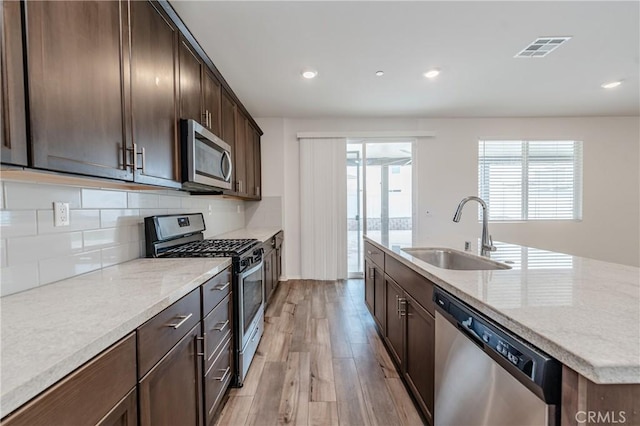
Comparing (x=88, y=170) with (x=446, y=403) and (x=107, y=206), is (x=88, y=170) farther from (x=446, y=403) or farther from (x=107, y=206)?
(x=446, y=403)

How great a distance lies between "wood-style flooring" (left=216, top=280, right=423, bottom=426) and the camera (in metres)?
1.59

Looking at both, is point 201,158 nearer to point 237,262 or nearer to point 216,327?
point 237,262

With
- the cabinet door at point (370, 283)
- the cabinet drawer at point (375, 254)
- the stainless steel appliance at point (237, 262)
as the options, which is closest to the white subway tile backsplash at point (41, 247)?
the stainless steel appliance at point (237, 262)

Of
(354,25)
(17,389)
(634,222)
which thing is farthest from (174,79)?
(634,222)

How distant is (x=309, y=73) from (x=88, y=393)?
2976 mm

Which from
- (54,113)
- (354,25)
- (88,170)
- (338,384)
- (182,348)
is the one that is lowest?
(338,384)

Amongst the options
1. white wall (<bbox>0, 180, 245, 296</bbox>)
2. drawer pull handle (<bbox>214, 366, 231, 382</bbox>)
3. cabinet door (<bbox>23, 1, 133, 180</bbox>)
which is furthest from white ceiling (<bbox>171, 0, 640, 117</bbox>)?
drawer pull handle (<bbox>214, 366, 231, 382</bbox>)

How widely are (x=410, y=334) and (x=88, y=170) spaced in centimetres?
177

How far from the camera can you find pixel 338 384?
1868 millimetres

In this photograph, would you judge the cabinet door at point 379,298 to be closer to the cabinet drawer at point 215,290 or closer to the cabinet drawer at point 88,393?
the cabinet drawer at point 215,290

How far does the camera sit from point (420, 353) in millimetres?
1496

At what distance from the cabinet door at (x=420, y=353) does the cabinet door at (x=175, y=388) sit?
1.10m

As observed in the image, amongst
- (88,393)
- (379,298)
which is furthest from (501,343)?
(379,298)

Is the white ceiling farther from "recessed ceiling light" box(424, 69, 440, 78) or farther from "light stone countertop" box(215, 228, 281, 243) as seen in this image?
"light stone countertop" box(215, 228, 281, 243)
